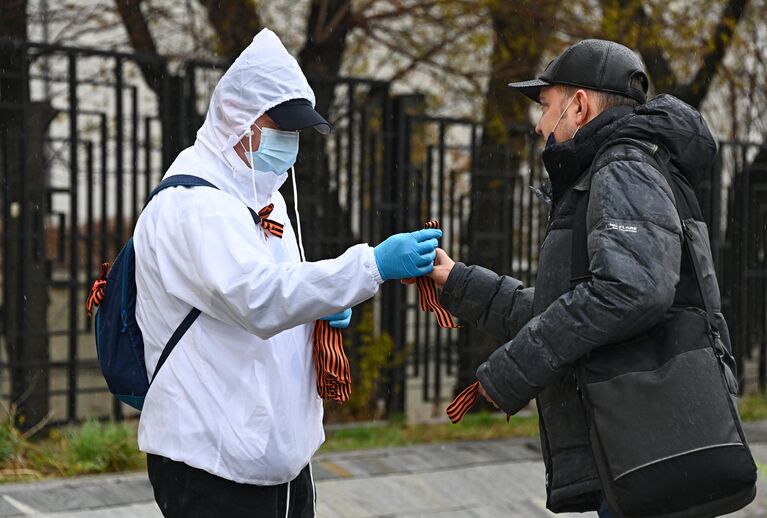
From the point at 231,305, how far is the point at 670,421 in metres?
1.14

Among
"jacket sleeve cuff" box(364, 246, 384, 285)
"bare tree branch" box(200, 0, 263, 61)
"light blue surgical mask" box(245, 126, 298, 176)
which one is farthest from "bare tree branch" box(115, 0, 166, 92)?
"jacket sleeve cuff" box(364, 246, 384, 285)

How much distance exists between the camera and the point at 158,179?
7609 mm

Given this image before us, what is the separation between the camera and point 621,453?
3021mm

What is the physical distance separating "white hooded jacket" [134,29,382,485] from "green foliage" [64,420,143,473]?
295 centimetres

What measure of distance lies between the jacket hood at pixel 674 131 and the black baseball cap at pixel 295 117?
77cm

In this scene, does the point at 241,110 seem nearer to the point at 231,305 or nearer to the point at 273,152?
the point at 273,152

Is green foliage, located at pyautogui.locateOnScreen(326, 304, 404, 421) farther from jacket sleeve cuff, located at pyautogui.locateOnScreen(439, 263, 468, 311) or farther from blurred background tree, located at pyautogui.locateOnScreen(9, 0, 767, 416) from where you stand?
jacket sleeve cuff, located at pyautogui.locateOnScreen(439, 263, 468, 311)

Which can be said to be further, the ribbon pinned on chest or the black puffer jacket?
the ribbon pinned on chest

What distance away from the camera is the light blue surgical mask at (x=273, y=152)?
10.7ft

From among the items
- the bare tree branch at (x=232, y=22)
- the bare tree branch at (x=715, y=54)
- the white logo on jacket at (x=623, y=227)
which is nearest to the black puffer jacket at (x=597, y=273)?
the white logo on jacket at (x=623, y=227)

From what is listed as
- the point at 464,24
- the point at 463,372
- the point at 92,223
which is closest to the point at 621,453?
the point at 92,223

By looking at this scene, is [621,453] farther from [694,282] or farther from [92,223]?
[92,223]

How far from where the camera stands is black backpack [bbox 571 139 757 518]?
2.99 meters

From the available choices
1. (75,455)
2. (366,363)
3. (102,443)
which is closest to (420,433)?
(366,363)
